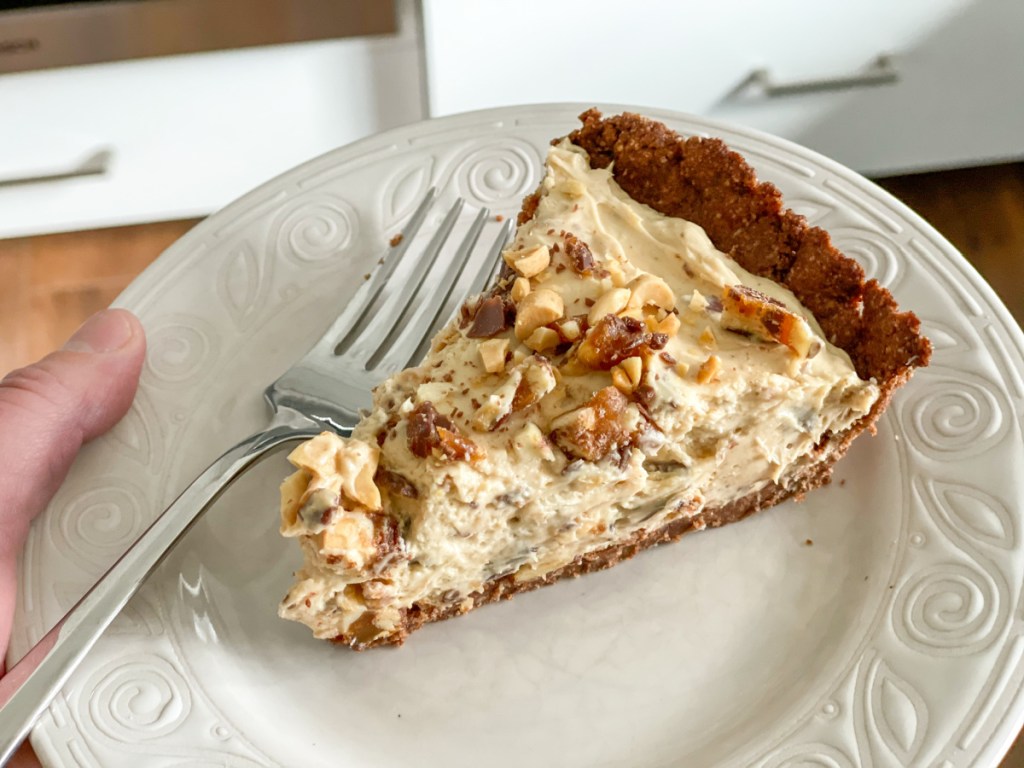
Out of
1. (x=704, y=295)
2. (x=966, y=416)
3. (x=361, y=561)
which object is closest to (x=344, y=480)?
(x=361, y=561)

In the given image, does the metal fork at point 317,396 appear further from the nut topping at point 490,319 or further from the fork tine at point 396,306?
the nut topping at point 490,319

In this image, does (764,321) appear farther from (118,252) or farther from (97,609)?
(118,252)

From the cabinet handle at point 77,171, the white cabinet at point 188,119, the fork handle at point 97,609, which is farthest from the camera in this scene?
the cabinet handle at point 77,171

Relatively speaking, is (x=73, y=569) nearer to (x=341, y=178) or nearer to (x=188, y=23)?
(x=341, y=178)

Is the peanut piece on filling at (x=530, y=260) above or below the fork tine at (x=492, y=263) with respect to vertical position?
above

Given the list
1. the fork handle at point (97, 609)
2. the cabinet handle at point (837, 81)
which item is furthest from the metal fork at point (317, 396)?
the cabinet handle at point (837, 81)

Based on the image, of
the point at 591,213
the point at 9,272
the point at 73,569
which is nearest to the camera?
the point at 73,569

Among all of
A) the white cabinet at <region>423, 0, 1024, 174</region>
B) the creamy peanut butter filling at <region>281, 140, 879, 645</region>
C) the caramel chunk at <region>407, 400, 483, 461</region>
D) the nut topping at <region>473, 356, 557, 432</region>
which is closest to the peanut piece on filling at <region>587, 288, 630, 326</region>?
the creamy peanut butter filling at <region>281, 140, 879, 645</region>
